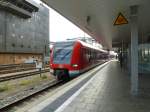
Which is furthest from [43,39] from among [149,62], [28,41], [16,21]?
[149,62]

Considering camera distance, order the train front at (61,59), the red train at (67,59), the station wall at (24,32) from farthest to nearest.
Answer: the station wall at (24,32), the train front at (61,59), the red train at (67,59)

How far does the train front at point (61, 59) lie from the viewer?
15.2 metres

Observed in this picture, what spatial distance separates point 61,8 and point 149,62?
31.0 ft

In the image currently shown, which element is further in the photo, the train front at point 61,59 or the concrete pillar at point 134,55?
the train front at point 61,59

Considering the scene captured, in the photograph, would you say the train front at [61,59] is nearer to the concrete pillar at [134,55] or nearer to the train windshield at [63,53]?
the train windshield at [63,53]

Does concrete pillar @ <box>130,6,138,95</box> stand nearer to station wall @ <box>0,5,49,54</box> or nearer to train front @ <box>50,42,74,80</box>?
train front @ <box>50,42,74,80</box>

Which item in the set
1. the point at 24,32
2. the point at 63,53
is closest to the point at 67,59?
the point at 63,53

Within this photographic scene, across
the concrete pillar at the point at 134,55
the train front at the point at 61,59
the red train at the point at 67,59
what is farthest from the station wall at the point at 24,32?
the concrete pillar at the point at 134,55

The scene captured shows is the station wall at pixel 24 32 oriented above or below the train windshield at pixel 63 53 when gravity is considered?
above

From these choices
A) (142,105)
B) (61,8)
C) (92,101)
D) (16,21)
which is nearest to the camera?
(142,105)

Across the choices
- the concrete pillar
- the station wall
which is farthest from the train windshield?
the station wall

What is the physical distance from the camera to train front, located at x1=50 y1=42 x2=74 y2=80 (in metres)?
15.2

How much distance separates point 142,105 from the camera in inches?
265

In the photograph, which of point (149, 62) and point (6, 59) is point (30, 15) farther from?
point (149, 62)
